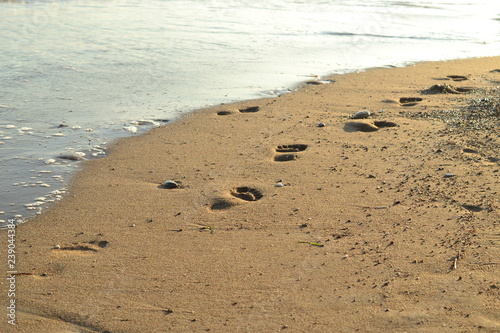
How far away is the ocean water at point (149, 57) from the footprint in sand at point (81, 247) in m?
0.55

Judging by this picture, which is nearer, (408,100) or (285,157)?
(285,157)

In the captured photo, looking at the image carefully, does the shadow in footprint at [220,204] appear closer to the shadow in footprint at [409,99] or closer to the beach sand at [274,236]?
the beach sand at [274,236]

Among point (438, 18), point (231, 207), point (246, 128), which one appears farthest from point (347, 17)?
point (231, 207)

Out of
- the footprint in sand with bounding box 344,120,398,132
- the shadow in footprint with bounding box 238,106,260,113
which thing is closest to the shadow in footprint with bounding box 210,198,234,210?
the footprint in sand with bounding box 344,120,398,132

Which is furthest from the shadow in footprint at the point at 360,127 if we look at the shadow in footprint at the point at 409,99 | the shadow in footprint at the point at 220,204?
the shadow in footprint at the point at 220,204

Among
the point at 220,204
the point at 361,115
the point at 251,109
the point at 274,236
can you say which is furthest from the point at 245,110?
the point at 274,236

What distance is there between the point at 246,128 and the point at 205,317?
3.12m

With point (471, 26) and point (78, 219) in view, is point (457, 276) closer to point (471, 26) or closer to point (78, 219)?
point (78, 219)

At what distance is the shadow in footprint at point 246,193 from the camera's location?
12.8 ft

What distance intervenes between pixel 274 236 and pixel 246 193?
692 mm

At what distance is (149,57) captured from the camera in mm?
8445

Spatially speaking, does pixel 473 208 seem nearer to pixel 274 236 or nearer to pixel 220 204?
pixel 274 236

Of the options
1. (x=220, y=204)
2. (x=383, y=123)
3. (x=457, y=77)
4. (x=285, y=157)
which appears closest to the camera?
(x=220, y=204)

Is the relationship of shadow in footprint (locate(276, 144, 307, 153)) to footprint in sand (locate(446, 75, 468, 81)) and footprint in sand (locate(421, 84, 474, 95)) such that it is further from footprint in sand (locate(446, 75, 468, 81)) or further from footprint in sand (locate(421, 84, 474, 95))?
footprint in sand (locate(446, 75, 468, 81))
